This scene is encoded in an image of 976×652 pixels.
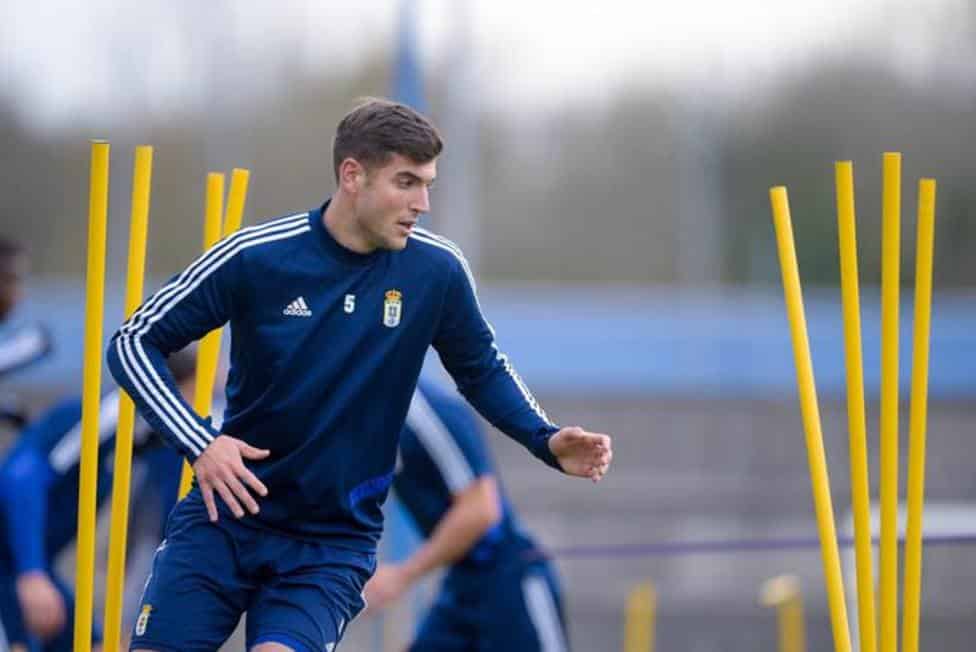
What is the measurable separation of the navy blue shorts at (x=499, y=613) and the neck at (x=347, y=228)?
241cm

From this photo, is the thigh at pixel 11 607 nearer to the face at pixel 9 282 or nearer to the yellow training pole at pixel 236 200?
the face at pixel 9 282

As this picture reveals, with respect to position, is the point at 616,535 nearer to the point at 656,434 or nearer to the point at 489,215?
the point at 656,434

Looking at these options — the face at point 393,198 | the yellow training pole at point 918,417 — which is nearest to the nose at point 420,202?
the face at point 393,198

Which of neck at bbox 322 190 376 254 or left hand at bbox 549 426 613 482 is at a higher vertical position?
neck at bbox 322 190 376 254

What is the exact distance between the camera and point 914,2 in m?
25.9

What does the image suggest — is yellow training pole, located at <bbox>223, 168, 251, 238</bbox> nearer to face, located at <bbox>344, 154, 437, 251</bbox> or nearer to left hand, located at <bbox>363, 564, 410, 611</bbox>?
face, located at <bbox>344, 154, 437, 251</bbox>

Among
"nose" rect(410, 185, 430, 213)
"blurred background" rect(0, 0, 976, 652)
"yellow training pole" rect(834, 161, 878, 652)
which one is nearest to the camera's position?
"nose" rect(410, 185, 430, 213)

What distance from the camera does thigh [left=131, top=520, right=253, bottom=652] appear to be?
3738 millimetres

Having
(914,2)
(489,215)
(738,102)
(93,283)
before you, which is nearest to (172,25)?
(489,215)

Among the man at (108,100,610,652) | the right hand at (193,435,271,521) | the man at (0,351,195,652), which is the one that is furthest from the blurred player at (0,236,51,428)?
the right hand at (193,435,271,521)

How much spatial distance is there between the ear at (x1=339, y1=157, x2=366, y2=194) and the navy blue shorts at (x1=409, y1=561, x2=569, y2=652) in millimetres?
2506

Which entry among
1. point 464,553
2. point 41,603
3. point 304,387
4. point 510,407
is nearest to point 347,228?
point 304,387

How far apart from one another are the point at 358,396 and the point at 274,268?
364 mm

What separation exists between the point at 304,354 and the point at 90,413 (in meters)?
0.60
